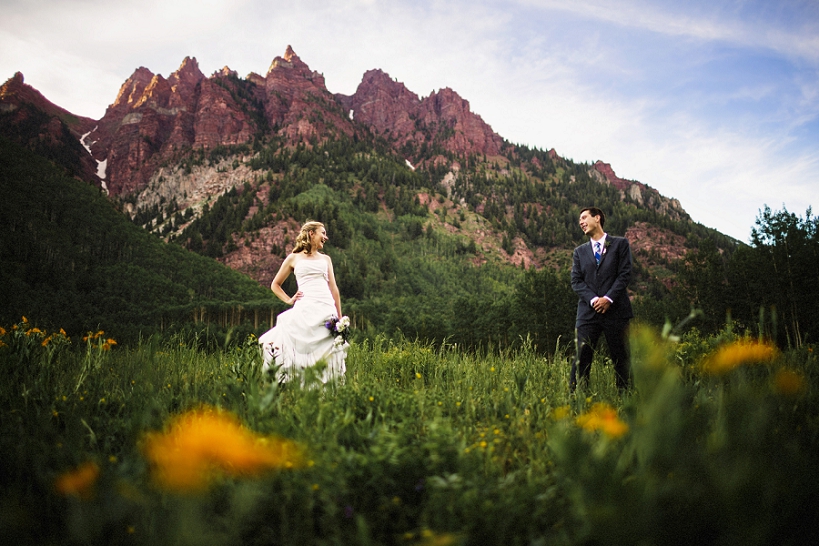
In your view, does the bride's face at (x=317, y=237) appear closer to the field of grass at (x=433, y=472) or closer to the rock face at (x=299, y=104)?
the field of grass at (x=433, y=472)

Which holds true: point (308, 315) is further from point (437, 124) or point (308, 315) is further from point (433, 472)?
point (437, 124)

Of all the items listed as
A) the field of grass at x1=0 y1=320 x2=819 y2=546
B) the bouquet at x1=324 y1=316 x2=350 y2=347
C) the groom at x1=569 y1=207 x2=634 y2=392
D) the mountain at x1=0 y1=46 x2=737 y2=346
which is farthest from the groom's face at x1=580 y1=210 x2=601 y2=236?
the mountain at x1=0 y1=46 x2=737 y2=346

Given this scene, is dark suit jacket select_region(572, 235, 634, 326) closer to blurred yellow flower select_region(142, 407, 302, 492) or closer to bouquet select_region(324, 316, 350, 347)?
bouquet select_region(324, 316, 350, 347)

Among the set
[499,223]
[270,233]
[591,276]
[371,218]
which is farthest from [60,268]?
[499,223]

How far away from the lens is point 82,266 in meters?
33.8

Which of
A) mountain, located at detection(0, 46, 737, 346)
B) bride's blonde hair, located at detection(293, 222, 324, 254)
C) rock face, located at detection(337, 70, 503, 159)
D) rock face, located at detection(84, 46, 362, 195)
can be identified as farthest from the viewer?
rock face, located at detection(337, 70, 503, 159)

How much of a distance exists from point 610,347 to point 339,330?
311 centimetres

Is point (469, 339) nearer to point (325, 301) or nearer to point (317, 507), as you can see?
point (325, 301)

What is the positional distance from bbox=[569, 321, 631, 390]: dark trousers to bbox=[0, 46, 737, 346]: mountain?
40.9 metres

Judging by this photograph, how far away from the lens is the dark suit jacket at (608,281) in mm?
4320

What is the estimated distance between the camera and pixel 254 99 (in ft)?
544

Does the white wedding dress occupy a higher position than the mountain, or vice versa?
the mountain

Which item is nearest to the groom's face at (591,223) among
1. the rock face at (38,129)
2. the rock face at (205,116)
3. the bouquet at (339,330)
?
the bouquet at (339,330)

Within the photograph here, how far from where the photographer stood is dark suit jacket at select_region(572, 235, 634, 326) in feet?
14.2
